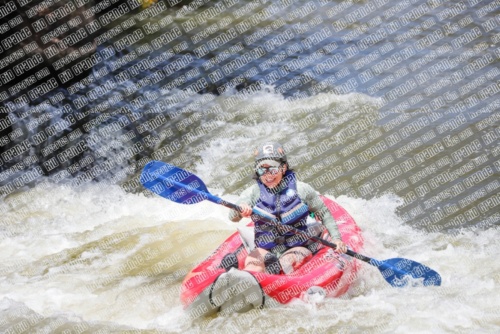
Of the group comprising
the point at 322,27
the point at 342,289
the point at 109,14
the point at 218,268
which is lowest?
the point at 342,289

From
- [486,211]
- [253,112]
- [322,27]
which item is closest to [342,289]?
[486,211]

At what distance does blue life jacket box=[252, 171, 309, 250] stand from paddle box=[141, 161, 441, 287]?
0.12 meters

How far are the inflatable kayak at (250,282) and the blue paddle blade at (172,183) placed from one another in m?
0.58

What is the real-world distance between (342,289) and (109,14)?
402 inches

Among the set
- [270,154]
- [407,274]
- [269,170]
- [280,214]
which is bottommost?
[407,274]

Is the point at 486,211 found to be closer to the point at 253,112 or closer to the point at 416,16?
the point at 253,112

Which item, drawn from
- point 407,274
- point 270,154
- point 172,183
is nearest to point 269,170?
point 270,154

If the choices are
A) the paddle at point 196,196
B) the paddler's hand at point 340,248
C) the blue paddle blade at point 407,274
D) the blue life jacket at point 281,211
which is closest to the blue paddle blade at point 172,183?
the paddle at point 196,196

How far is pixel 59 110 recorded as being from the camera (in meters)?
10.6

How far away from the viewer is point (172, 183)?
589cm

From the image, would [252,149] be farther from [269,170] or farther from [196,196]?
[269,170]

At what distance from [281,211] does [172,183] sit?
0.99m

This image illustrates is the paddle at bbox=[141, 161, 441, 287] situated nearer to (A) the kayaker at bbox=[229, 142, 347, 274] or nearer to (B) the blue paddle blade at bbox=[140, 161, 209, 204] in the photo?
(B) the blue paddle blade at bbox=[140, 161, 209, 204]

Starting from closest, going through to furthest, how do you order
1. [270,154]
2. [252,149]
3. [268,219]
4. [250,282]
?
[250,282] < [270,154] < [268,219] < [252,149]
